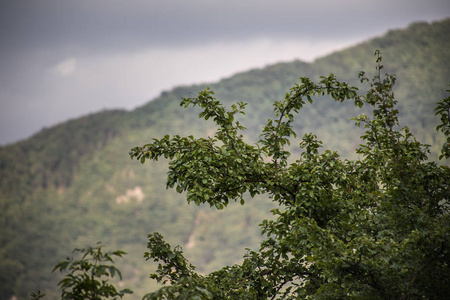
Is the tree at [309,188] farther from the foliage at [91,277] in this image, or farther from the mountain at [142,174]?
the mountain at [142,174]

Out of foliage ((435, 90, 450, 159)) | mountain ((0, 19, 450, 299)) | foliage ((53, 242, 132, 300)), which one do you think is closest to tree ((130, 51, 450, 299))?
foliage ((435, 90, 450, 159))

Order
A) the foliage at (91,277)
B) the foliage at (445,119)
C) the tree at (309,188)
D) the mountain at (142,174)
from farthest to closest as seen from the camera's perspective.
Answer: the mountain at (142,174) < the foliage at (445,119) < the tree at (309,188) < the foliage at (91,277)

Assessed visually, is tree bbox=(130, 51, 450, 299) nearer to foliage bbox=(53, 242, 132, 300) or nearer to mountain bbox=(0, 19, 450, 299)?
foliage bbox=(53, 242, 132, 300)

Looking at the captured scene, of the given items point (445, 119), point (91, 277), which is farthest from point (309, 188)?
point (91, 277)

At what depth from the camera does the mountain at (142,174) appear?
105m

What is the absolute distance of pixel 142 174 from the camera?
122 meters

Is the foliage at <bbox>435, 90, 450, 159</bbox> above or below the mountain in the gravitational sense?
below

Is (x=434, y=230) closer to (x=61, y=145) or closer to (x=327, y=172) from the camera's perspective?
(x=327, y=172)

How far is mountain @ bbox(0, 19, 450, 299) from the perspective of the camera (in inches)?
4126

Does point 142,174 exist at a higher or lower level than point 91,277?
higher

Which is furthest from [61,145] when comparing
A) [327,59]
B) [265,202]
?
[327,59]

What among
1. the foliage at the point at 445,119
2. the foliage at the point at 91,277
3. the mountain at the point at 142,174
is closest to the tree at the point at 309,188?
the foliage at the point at 445,119

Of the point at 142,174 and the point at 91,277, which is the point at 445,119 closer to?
the point at 91,277

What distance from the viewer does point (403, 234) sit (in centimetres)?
634
